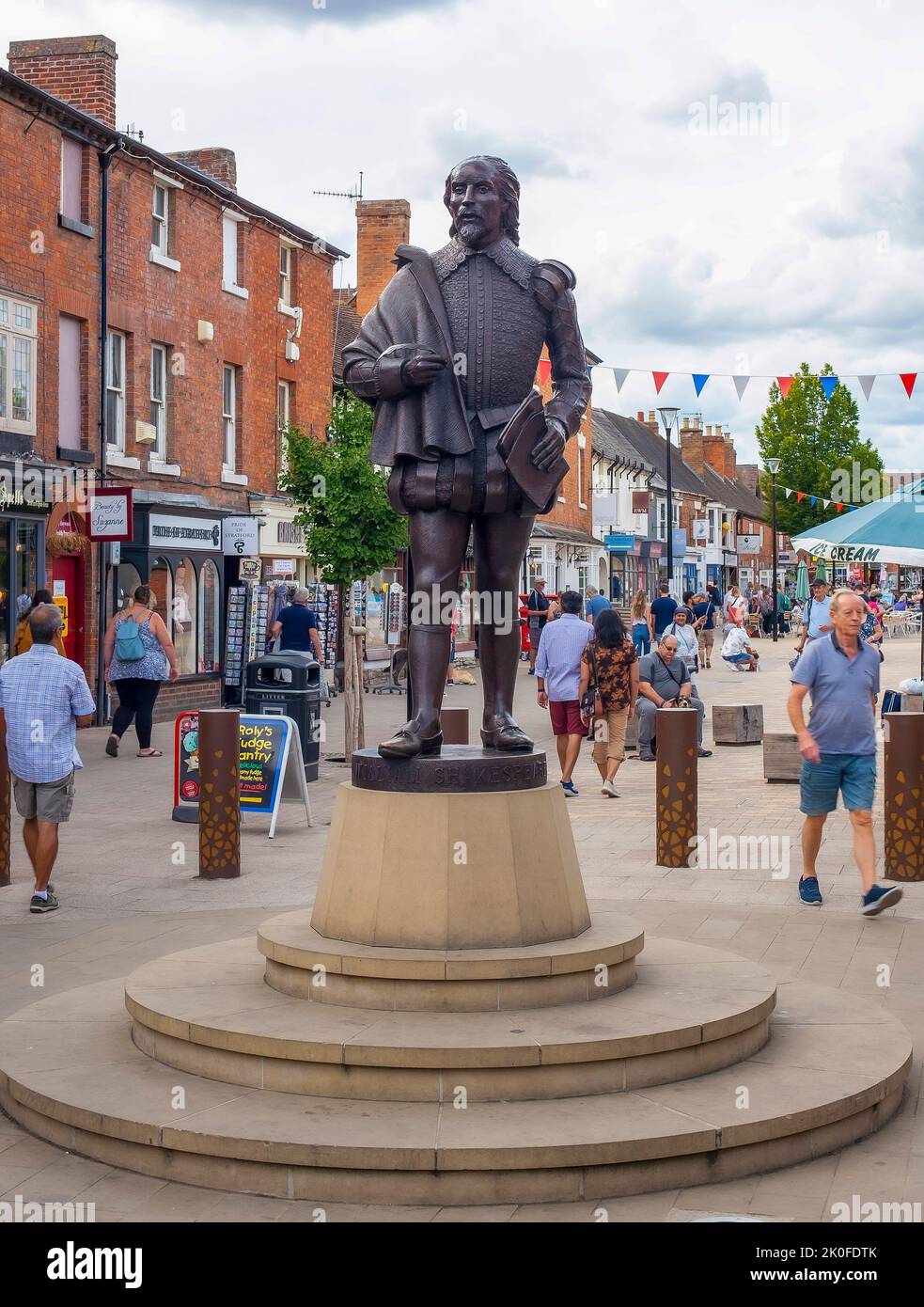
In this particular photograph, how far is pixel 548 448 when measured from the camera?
6328mm

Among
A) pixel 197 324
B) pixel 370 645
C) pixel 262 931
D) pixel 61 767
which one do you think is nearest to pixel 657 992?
pixel 262 931

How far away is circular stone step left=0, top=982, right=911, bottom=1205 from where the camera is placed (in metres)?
4.54

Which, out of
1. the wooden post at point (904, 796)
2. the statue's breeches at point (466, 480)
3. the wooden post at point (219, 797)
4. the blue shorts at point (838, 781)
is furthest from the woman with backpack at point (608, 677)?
the statue's breeches at point (466, 480)

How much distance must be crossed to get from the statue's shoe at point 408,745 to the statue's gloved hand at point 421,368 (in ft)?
4.88

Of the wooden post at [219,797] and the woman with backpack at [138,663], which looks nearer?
the wooden post at [219,797]

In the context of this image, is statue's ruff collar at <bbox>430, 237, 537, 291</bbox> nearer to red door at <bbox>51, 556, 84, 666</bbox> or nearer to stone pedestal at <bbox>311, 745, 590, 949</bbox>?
stone pedestal at <bbox>311, 745, 590, 949</bbox>

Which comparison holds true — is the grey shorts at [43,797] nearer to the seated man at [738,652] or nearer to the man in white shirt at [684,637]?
the man in white shirt at [684,637]

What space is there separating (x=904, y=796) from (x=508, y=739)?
13.3 feet

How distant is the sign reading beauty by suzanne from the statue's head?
→ 13.5 meters

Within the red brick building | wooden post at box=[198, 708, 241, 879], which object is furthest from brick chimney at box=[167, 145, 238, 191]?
wooden post at box=[198, 708, 241, 879]

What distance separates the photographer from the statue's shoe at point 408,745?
246 inches

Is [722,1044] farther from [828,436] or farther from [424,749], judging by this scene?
[828,436]

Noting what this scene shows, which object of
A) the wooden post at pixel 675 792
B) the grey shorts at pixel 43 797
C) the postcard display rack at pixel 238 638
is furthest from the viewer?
the postcard display rack at pixel 238 638

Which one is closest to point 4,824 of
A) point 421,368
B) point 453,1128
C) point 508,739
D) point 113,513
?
point 508,739
